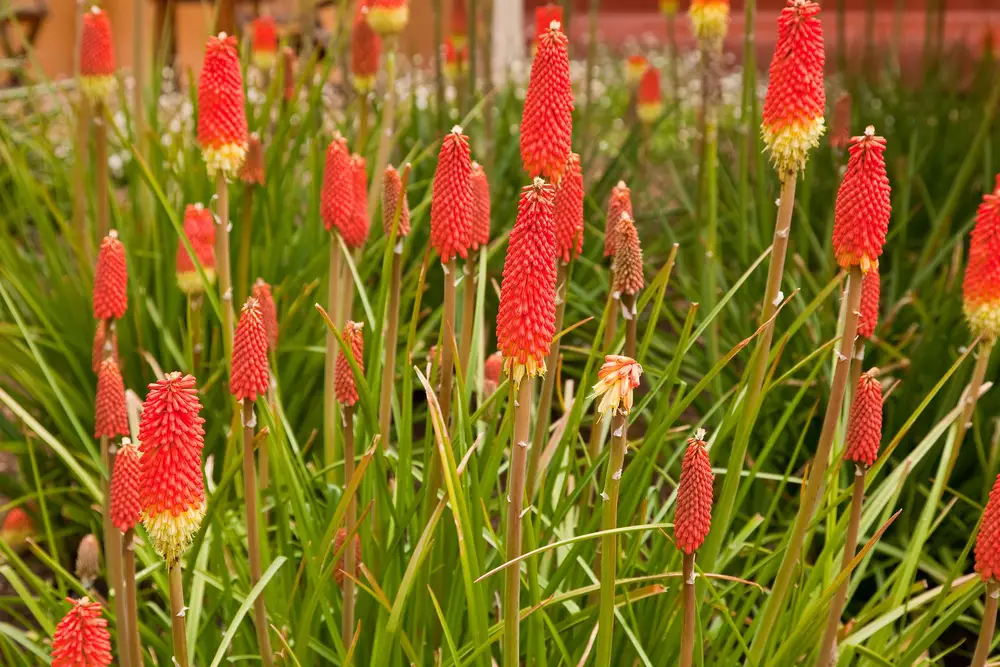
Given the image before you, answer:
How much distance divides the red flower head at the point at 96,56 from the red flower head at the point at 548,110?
6.16ft

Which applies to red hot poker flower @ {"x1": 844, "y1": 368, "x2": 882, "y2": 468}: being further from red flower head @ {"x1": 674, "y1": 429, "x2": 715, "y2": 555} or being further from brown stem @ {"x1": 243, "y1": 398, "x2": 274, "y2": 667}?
brown stem @ {"x1": 243, "y1": 398, "x2": 274, "y2": 667}

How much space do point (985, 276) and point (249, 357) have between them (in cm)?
122

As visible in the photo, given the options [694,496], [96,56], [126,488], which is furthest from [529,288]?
[96,56]

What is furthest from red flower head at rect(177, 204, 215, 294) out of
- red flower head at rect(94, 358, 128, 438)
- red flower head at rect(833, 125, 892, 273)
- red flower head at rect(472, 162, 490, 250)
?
red flower head at rect(833, 125, 892, 273)

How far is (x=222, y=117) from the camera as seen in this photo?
2.09 meters

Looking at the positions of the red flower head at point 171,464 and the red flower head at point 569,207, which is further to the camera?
the red flower head at point 569,207

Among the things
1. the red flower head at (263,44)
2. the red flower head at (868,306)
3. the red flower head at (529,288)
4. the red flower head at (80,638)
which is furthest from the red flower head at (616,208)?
the red flower head at (263,44)

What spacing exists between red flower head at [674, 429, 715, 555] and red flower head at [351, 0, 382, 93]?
6.58 ft

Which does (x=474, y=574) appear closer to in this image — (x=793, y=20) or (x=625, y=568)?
(x=625, y=568)

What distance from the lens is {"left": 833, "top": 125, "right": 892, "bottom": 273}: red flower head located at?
61.2 inches

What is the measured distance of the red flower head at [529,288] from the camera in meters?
1.31

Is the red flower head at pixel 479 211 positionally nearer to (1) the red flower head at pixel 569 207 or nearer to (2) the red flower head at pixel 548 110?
(1) the red flower head at pixel 569 207

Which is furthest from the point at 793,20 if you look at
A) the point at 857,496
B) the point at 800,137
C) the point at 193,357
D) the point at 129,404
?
the point at 193,357

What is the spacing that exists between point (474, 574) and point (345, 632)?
15.5 inches
